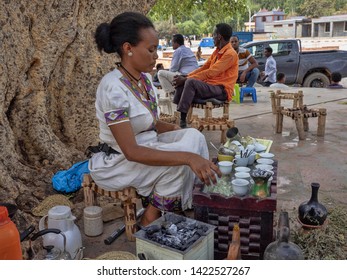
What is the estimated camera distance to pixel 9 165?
→ 3.39 meters

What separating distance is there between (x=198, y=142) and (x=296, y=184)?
5.36 ft

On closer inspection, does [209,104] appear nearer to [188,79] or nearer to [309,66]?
[188,79]

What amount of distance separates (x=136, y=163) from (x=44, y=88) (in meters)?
1.75

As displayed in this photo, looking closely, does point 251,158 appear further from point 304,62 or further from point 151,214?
point 304,62

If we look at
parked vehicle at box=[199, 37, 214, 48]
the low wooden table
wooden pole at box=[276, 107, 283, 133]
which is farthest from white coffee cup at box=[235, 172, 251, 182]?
parked vehicle at box=[199, 37, 214, 48]

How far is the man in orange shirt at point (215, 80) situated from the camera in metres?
5.24

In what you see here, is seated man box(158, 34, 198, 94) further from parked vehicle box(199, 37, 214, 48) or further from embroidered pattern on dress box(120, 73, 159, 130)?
parked vehicle box(199, 37, 214, 48)

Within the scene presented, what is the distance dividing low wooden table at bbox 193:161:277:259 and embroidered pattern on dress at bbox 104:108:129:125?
625 millimetres

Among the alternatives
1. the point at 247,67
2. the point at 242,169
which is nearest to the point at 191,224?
the point at 242,169

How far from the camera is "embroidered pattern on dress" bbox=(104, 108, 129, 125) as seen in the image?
2463 millimetres

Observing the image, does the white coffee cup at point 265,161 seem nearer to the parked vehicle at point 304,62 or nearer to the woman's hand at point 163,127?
the woman's hand at point 163,127

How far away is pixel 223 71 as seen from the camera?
209 inches

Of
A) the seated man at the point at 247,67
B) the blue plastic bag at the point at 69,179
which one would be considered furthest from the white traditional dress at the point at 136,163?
the seated man at the point at 247,67

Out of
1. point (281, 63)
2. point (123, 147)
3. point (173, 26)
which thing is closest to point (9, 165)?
point (123, 147)
